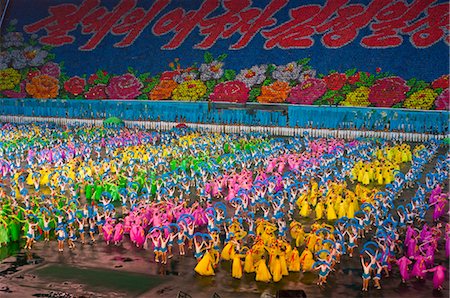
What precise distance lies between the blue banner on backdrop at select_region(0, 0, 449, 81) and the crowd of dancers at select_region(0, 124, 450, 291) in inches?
454

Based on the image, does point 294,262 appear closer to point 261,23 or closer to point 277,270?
point 277,270

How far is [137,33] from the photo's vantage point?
51.5 m

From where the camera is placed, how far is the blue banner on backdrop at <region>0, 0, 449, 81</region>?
4372 cm

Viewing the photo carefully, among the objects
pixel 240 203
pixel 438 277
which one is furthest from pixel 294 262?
pixel 240 203

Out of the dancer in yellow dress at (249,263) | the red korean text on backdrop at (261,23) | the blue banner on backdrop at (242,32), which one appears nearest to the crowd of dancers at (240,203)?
the dancer in yellow dress at (249,263)

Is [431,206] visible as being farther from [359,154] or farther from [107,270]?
[107,270]

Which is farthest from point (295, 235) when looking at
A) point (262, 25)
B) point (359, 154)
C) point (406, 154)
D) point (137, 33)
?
point (137, 33)

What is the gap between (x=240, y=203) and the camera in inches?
843

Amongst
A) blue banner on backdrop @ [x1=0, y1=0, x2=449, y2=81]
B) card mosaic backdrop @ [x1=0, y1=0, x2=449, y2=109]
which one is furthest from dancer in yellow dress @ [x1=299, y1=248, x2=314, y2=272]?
blue banner on backdrop @ [x1=0, y1=0, x2=449, y2=81]

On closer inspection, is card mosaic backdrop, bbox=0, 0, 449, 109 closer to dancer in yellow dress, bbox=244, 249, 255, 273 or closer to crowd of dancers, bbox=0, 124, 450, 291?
crowd of dancers, bbox=0, 124, 450, 291

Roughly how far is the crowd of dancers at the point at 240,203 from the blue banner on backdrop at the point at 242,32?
1153 centimetres

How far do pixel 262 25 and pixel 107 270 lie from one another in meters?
35.2

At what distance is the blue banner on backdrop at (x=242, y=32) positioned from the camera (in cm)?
4372

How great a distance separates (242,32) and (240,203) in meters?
29.2
